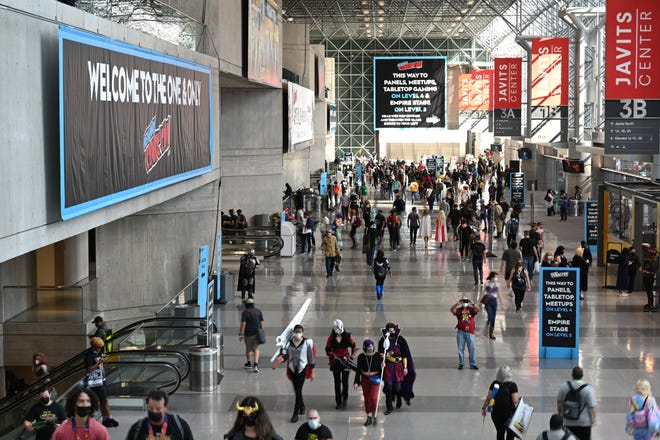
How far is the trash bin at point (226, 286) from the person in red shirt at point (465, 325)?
7.47 m

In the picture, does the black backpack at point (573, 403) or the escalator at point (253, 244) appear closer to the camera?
the black backpack at point (573, 403)

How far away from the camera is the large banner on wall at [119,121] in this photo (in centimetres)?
1041

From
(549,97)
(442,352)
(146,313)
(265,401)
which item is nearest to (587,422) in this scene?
(265,401)

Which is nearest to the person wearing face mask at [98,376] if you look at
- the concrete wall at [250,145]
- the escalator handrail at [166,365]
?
the escalator handrail at [166,365]

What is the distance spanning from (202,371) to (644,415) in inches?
235

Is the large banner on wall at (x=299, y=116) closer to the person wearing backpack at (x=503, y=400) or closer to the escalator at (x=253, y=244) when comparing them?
the escalator at (x=253, y=244)

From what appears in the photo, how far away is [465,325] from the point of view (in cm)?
1451

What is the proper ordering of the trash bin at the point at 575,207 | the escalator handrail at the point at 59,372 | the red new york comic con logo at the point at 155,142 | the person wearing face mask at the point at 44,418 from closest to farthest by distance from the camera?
the person wearing face mask at the point at 44,418 → the escalator handrail at the point at 59,372 → the red new york comic con logo at the point at 155,142 → the trash bin at the point at 575,207

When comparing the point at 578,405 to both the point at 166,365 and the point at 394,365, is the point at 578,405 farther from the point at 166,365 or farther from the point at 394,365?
the point at 166,365

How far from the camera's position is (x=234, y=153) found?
3300cm

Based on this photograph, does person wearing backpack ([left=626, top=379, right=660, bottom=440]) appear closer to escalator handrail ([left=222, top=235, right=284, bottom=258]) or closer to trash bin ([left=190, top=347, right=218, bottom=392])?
trash bin ([left=190, top=347, right=218, bottom=392])

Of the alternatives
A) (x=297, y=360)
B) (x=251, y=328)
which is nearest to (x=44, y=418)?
(x=297, y=360)

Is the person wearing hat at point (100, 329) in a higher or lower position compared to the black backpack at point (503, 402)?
higher

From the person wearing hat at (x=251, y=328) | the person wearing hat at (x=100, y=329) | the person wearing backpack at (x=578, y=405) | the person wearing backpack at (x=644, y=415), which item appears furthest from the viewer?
the person wearing hat at (x=251, y=328)
